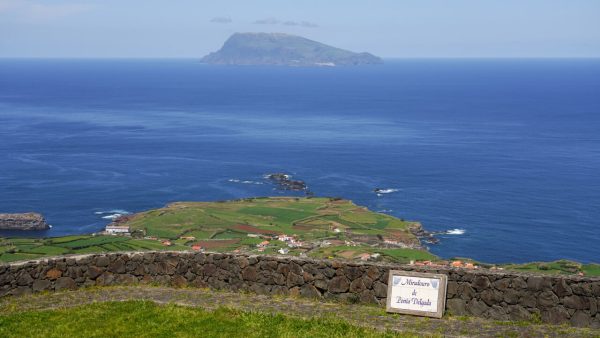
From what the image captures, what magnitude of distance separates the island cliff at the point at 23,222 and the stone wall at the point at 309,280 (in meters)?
64.2

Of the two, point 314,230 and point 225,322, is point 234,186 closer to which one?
point 314,230

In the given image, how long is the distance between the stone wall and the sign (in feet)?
1.30

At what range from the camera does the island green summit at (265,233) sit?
59281 mm

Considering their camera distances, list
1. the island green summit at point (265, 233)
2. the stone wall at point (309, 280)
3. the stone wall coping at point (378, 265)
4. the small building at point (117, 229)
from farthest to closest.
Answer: the small building at point (117, 229) → the island green summit at point (265, 233) → the stone wall coping at point (378, 265) → the stone wall at point (309, 280)

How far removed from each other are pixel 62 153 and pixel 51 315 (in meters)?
113

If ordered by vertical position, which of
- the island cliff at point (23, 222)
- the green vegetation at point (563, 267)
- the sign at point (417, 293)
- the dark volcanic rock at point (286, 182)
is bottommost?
the island cliff at point (23, 222)

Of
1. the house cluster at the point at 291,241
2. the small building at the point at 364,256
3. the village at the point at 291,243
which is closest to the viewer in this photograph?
the small building at the point at 364,256

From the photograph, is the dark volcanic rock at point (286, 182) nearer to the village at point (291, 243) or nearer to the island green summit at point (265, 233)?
the island green summit at point (265, 233)

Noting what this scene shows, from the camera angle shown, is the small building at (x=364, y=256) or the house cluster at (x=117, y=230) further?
the house cluster at (x=117, y=230)

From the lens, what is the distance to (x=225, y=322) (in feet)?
48.0

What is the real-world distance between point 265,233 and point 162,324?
58.5m


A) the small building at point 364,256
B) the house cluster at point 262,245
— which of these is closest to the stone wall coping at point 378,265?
the small building at point 364,256

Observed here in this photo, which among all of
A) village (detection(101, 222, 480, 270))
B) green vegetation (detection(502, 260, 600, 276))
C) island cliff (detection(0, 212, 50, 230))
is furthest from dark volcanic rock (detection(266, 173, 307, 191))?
green vegetation (detection(502, 260, 600, 276))

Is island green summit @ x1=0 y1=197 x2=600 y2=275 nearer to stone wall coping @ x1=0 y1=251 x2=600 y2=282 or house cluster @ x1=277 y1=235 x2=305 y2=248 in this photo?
house cluster @ x1=277 y1=235 x2=305 y2=248
